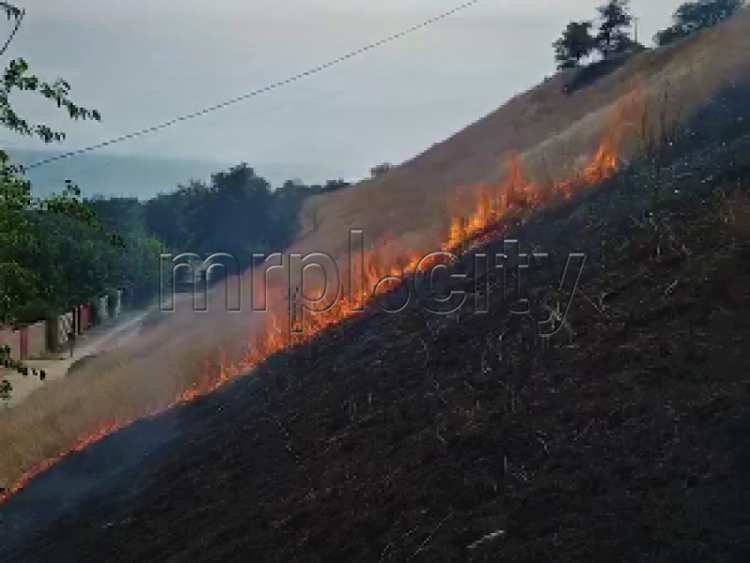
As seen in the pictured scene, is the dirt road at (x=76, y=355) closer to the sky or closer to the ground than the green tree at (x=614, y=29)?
closer to the ground

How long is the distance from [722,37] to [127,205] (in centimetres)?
3156

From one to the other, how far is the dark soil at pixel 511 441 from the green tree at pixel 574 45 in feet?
101

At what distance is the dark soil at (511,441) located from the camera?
12.9 feet

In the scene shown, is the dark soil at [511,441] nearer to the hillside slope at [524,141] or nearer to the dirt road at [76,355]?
the hillside slope at [524,141]

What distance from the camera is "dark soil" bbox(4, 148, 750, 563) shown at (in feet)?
12.9

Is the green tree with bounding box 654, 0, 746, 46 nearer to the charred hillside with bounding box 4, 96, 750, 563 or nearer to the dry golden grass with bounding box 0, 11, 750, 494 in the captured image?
the dry golden grass with bounding box 0, 11, 750, 494

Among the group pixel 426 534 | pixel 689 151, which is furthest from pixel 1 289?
pixel 689 151

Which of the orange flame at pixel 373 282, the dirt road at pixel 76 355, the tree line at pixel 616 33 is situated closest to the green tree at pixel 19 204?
the orange flame at pixel 373 282

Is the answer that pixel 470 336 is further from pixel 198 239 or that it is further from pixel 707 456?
pixel 198 239

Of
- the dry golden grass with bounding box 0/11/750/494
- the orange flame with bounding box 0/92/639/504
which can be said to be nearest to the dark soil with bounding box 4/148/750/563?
the orange flame with bounding box 0/92/639/504

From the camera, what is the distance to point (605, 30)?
36375mm

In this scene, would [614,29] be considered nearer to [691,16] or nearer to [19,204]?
[691,16]

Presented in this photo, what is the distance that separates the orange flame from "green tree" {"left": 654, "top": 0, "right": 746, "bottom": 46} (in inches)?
1021

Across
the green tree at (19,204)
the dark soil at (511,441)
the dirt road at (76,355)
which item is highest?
the green tree at (19,204)
